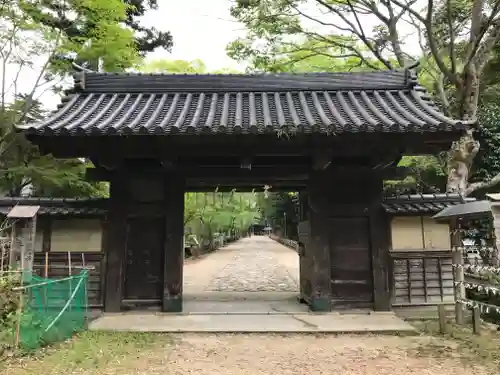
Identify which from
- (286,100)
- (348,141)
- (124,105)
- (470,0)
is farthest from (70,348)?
(470,0)

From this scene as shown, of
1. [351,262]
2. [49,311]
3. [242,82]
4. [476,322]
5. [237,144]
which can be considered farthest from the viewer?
[242,82]

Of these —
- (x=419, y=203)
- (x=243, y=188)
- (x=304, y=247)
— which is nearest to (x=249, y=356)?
(x=304, y=247)

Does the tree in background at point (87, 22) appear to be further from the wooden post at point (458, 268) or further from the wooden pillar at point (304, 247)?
the wooden post at point (458, 268)

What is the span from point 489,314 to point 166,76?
8577 millimetres

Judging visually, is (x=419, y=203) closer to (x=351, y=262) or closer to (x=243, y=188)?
(x=351, y=262)

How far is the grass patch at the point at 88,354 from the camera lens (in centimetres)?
470

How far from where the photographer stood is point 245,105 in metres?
8.53

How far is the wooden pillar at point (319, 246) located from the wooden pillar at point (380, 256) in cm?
93

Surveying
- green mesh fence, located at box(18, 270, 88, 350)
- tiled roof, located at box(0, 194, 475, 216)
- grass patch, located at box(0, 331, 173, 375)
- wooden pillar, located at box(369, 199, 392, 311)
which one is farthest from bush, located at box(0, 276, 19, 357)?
wooden pillar, located at box(369, 199, 392, 311)

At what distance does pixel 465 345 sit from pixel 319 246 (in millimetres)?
3030

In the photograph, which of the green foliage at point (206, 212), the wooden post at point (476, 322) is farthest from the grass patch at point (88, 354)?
the green foliage at point (206, 212)

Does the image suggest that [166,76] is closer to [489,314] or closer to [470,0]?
[489,314]

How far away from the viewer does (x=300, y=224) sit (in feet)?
31.2

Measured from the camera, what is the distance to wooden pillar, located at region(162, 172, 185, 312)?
7789 mm
